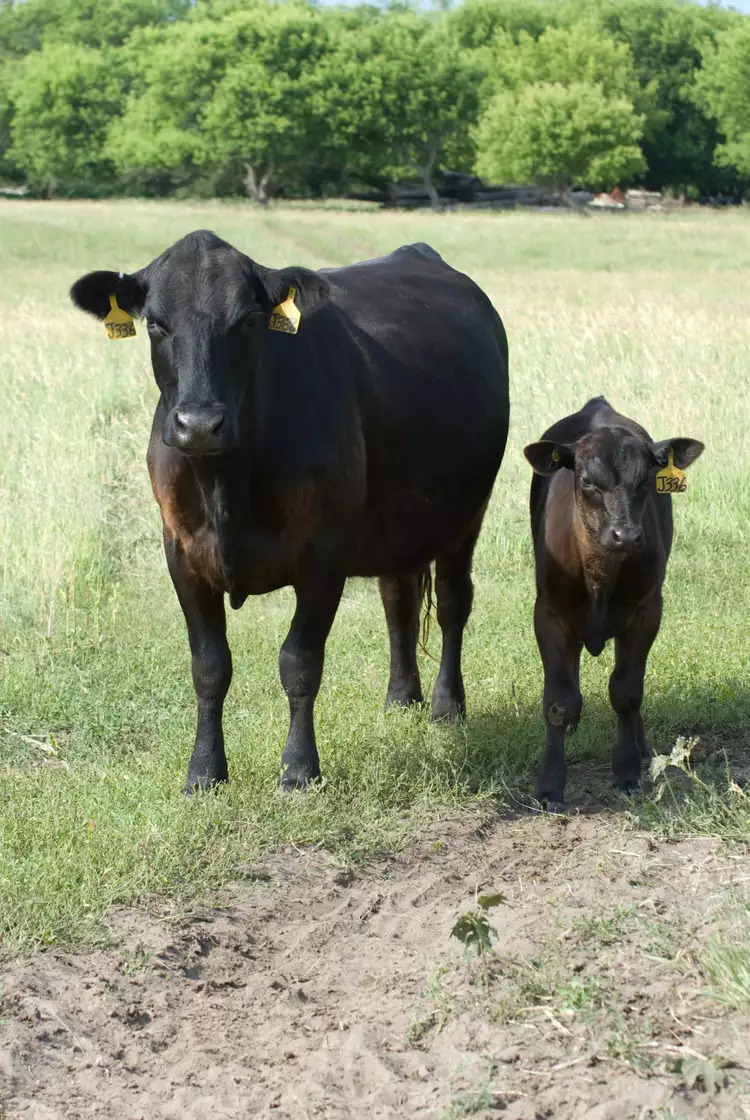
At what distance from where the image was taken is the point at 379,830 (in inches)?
223

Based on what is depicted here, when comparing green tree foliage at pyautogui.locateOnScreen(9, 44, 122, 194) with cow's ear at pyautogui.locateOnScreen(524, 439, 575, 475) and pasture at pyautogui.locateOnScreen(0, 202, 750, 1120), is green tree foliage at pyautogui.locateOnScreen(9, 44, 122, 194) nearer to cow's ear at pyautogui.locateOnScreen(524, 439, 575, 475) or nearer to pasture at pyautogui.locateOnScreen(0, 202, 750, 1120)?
pasture at pyautogui.locateOnScreen(0, 202, 750, 1120)

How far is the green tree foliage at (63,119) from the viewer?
104m

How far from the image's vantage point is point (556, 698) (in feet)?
19.7

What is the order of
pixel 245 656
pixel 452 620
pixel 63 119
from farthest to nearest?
pixel 63 119 < pixel 245 656 < pixel 452 620

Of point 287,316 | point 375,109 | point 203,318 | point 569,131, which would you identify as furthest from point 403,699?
point 375,109

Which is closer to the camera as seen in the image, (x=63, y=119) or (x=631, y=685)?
(x=631, y=685)

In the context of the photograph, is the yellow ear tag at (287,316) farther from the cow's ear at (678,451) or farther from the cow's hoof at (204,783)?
the cow's hoof at (204,783)

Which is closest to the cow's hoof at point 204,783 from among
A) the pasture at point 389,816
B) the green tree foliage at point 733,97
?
the pasture at point 389,816

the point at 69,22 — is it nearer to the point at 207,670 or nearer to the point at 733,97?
the point at 733,97

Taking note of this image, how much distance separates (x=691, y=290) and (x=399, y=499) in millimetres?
18950

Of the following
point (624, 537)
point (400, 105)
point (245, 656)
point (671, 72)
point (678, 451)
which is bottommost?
point (400, 105)

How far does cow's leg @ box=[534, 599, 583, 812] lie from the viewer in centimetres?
602

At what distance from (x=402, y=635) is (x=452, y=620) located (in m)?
0.34

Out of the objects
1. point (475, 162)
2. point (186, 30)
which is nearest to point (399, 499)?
point (475, 162)
